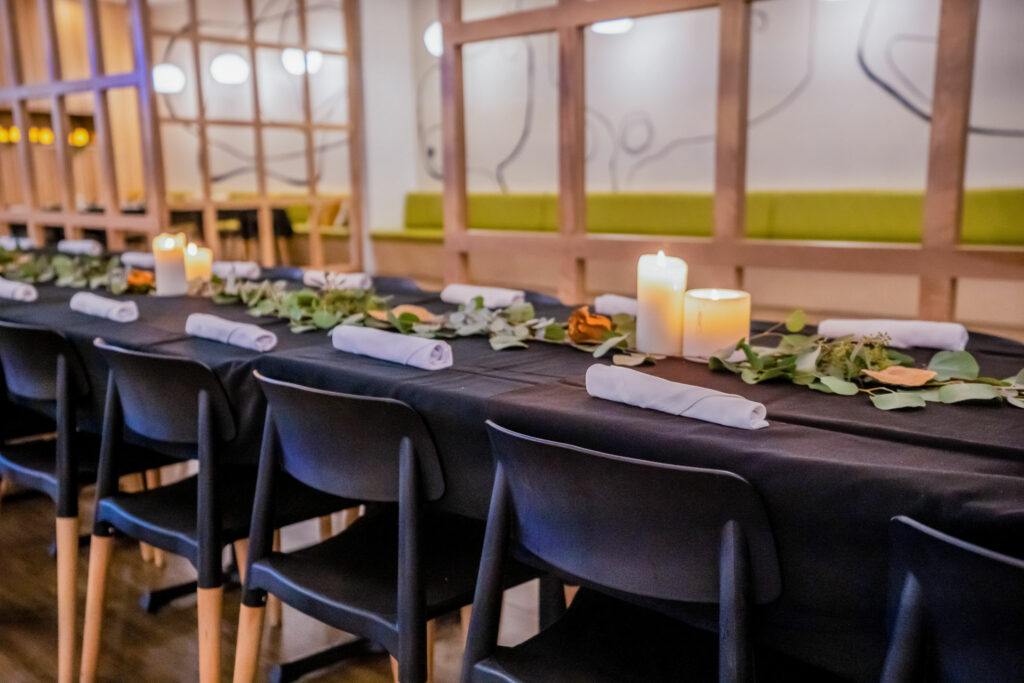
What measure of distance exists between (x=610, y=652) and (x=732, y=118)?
2.01 metres

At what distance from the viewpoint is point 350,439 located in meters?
1.25

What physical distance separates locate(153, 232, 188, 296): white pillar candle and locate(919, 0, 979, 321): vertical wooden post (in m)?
2.08

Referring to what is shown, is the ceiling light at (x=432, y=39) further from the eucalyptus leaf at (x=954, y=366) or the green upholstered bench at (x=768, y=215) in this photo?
the eucalyptus leaf at (x=954, y=366)

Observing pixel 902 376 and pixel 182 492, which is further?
pixel 182 492

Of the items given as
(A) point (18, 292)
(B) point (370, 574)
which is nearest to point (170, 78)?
(A) point (18, 292)

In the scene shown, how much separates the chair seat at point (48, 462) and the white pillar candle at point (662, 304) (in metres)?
1.17

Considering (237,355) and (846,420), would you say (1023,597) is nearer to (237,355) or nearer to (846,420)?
(846,420)

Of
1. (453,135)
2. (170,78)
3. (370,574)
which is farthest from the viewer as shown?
(170,78)

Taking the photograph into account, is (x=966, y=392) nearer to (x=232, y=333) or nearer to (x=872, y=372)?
(x=872, y=372)

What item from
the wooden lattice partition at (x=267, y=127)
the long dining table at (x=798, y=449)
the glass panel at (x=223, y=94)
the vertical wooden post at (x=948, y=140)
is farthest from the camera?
the glass panel at (x=223, y=94)

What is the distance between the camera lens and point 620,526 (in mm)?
963

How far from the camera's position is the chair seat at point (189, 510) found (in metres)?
1.57

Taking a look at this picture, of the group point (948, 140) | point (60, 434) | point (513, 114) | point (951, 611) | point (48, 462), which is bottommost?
point (48, 462)

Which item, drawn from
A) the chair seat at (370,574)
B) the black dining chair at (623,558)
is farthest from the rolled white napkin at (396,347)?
the black dining chair at (623,558)
